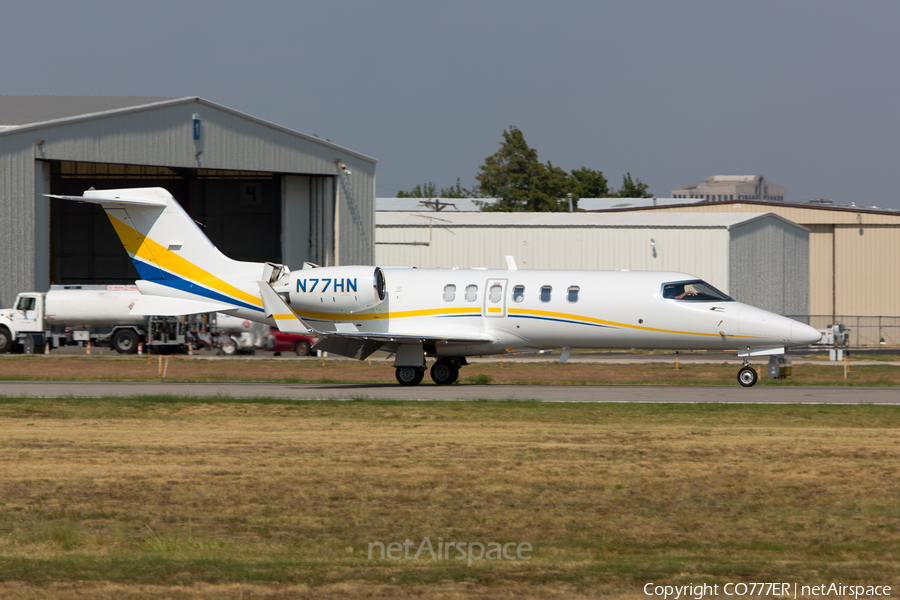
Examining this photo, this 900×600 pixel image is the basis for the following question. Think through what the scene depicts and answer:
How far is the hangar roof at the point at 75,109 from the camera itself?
3844 cm

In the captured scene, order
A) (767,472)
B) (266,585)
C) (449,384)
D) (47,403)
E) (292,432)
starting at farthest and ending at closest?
(449,384) → (47,403) → (292,432) → (767,472) → (266,585)

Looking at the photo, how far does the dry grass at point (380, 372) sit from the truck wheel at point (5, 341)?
636cm

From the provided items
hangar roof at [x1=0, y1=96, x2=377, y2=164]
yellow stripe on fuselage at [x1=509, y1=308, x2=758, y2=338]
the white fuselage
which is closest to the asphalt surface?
the white fuselage

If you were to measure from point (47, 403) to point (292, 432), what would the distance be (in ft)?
21.5

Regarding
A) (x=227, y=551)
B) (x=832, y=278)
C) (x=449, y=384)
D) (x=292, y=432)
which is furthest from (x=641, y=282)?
(x=832, y=278)

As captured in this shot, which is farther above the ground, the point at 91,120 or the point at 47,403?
the point at 91,120

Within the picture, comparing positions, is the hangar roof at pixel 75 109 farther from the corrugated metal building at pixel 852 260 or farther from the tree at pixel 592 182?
the tree at pixel 592 182

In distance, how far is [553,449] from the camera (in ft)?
44.3

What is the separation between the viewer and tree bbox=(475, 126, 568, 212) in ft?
328

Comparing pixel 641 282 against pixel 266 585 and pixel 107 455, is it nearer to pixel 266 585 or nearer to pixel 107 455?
pixel 107 455

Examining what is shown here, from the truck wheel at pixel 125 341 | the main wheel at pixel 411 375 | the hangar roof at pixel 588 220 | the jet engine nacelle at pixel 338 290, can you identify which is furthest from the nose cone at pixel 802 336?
the truck wheel at pixel 125 341

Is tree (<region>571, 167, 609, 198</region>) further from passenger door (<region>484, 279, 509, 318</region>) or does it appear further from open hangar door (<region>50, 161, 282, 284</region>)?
passenger door (<region>484, 279, 509, 318</region>)

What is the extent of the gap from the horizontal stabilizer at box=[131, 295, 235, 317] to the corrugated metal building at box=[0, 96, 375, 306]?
45.8 feet

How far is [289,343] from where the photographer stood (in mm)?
42625
